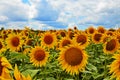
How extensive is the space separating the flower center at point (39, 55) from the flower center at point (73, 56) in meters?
1.32

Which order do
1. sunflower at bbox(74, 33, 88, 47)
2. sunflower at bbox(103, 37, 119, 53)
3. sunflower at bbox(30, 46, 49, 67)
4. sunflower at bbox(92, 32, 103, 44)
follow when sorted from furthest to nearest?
sunflower at bbox(92, 32, 103, 44) < sunflower at bbox(74, 33, 88, 47) < sunflower at bbox(103, 37, 119, 53) < sunflower at bbox(30, 46, 49, 67)

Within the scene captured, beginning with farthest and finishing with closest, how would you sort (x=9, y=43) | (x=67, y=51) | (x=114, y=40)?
(x=9, y=43) < (x=114, y=40) < (x=67, y=51)

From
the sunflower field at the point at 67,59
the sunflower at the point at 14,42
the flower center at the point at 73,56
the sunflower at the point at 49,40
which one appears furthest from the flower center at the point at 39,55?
the sunflower at the point at 49,40

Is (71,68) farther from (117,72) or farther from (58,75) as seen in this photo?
(117,72)

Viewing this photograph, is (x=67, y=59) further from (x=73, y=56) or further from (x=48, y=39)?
(x=48, y=39)

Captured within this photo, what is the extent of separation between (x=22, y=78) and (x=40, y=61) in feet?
17.4

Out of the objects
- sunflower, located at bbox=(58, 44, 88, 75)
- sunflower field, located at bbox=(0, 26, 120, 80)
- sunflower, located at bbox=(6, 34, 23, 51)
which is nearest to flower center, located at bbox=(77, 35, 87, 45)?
sunflower field, located at bbox=(0, 26, 120, 80)

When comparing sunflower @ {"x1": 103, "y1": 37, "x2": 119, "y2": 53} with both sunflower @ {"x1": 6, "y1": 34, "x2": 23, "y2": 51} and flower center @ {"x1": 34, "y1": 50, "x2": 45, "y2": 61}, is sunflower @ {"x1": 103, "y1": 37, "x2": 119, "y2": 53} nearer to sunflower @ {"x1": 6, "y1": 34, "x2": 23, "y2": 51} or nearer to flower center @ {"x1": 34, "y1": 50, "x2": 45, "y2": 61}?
flower center @ {"x1": 34, "y1": 50, "x2": 45, "y2": 61}

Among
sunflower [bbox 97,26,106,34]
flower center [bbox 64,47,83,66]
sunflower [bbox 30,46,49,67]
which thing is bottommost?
sunflower [bbox 30,46,49,67]

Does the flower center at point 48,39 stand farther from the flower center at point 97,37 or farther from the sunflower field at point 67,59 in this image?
the flower center at point 97,37

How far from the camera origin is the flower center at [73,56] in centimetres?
646

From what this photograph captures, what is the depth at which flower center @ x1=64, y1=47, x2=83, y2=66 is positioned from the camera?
646 centimetres

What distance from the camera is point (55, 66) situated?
756 centimetres

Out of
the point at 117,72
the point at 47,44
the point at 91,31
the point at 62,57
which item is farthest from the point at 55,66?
the point at 91,31
